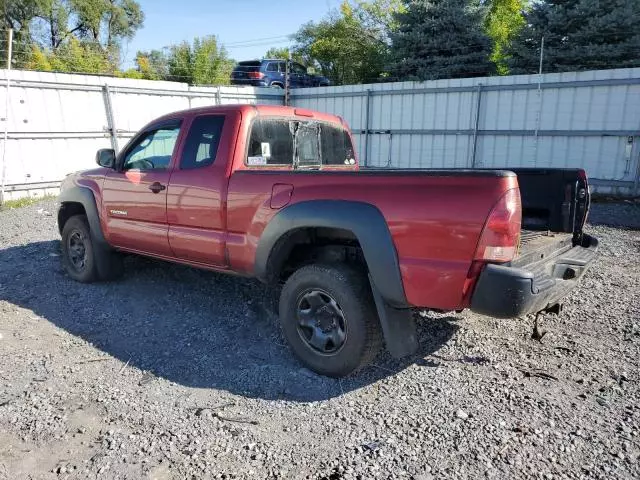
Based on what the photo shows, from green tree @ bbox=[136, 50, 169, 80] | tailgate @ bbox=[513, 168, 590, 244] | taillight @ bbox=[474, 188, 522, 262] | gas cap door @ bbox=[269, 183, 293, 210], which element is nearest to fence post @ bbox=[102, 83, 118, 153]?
gas cap door @ bbox=[269, 183, 293, 210]

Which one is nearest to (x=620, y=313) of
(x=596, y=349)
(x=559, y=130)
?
(x=596, y=349)

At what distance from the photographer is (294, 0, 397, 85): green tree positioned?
23.4 meters

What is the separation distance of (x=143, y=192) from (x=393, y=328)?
2793mm

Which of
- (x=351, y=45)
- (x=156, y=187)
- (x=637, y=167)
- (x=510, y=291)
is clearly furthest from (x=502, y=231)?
(x=351, y=45)

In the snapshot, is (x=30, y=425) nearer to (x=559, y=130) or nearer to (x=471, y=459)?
(x=471, y=459)

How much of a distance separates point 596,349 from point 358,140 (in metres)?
11.7

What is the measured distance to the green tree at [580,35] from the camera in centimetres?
1300

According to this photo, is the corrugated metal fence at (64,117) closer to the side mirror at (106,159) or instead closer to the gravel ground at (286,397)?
the side mirror at (106,159)

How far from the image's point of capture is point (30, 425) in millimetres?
3002

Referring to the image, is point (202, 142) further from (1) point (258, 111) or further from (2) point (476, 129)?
(2) point (476, 129)

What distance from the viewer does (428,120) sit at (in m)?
13.4

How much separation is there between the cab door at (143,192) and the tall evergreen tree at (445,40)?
42.9 ft

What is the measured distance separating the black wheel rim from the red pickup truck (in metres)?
0.19

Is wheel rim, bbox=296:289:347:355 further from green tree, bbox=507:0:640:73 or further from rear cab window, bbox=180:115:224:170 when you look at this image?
green tree, bbox=507:0:640:73
